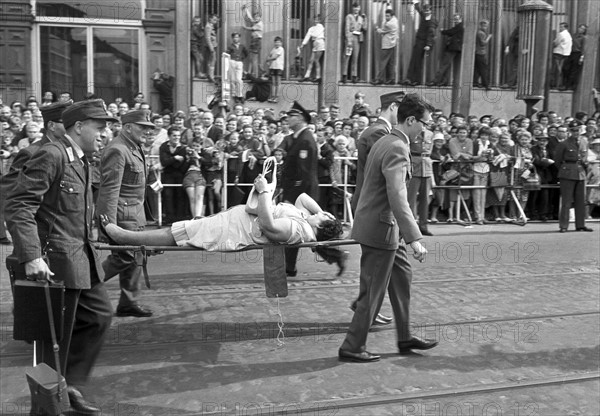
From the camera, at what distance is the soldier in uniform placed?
12711 mm

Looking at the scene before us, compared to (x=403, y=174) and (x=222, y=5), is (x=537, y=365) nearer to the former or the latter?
(x=403, y=174)

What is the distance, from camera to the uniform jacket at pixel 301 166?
9002 millimetres

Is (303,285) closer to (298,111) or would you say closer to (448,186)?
(298,111)

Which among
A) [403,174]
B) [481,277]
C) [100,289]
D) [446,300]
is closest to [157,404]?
[100,289]

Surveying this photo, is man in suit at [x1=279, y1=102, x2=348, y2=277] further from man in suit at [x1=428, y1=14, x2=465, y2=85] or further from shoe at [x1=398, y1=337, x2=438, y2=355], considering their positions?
man in suit at [x1=428, y1=14, x2=465, y2=85]

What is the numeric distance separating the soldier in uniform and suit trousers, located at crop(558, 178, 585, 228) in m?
2.76

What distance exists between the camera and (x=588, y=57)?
22.1 metres

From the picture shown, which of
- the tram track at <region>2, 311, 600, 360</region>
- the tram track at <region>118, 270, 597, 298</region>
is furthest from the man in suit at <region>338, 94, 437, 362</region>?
the tram track at <region>118, 270, 597, 298</region>

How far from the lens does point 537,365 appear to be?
5840 mm

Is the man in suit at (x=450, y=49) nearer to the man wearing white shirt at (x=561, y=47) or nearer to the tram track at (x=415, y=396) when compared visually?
the man wearing white shirt at (x=561, y=47)

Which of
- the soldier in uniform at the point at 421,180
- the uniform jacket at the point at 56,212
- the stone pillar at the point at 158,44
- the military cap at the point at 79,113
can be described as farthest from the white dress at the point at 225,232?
the stone pillar at the point at 158,44

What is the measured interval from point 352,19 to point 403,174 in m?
15.4

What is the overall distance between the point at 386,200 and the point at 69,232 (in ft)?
8.03

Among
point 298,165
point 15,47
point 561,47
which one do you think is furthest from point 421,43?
point 298,165
